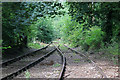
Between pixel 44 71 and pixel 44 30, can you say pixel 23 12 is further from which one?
pixel 44 30

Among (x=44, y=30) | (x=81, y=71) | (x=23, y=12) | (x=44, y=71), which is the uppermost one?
(x=23, y=12)

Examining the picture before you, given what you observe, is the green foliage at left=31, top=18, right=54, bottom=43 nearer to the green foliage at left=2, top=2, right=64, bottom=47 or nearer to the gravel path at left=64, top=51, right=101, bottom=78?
the green foliage at left=2, top=2, right=64, bottom=47

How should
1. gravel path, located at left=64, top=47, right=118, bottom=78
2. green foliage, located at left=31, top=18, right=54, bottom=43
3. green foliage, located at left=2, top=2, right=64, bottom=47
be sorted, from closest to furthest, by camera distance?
gravel path, located at left=64, top=47, right=118, bottom=78 < green foliage, located at left=2, top=2, right=64, bottom=47 < green foliage, located at left=31, top=18, right=54, bottom=43

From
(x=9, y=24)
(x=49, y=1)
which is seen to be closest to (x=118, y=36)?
(x=49, y=1)

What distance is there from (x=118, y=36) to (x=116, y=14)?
2124mm

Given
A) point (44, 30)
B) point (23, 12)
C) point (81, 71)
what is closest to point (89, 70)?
point (81, 71)

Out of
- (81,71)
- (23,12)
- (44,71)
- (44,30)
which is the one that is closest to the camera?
(81,71)

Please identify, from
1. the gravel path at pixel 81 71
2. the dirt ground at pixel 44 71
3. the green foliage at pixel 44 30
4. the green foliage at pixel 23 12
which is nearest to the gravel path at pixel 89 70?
the gravel path at pixel 81 71

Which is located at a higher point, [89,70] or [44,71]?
[89,70]

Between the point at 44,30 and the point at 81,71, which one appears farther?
the point at 44,30

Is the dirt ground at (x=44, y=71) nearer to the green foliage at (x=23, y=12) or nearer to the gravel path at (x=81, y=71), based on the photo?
the gravel path at (x=81, y=71)

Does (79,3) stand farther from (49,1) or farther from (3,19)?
(3,19)

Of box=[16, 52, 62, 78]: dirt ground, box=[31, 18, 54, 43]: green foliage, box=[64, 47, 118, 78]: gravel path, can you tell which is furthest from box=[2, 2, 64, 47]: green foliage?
box=[31, 18, 54, 43]: green foliage

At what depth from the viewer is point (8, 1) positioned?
27.1 ft
